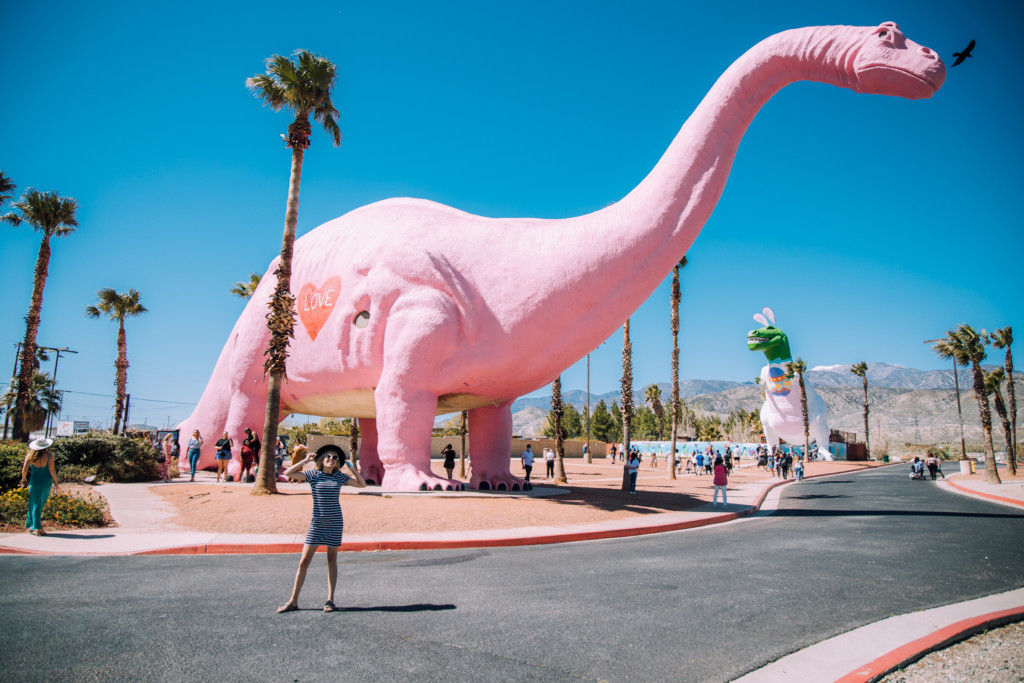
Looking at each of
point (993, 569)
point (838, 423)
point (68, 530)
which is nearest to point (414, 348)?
point (68, 530)

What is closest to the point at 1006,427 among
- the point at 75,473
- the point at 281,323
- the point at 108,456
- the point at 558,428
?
the point at 558,428

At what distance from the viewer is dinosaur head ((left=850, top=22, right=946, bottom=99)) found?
8.30 metres

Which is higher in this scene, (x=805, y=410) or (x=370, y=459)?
(x=805, y=410)

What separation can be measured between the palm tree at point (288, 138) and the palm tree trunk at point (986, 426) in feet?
85.6

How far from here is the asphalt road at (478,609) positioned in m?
3.48

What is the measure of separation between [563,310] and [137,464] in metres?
11.6

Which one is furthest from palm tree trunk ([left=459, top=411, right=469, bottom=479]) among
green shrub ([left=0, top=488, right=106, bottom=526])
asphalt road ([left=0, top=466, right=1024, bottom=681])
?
asphalt road ([left=0, top=466, right=1024, bottom=681])

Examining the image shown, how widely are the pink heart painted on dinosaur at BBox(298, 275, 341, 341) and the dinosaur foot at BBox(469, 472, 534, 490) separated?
4.54 m

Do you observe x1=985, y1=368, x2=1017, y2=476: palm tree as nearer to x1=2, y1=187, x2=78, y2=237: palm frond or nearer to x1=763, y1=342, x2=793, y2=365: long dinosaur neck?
x1=763, y1=342, x2=793, y2=365: long dinosaur neck

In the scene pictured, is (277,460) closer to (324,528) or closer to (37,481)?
(37,481)

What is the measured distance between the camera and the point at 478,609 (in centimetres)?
473

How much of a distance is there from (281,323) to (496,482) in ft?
18.1

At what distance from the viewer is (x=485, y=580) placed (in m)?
5.80

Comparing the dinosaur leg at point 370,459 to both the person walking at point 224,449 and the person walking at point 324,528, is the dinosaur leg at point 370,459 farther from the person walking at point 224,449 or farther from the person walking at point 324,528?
the person walking at point 324,528
